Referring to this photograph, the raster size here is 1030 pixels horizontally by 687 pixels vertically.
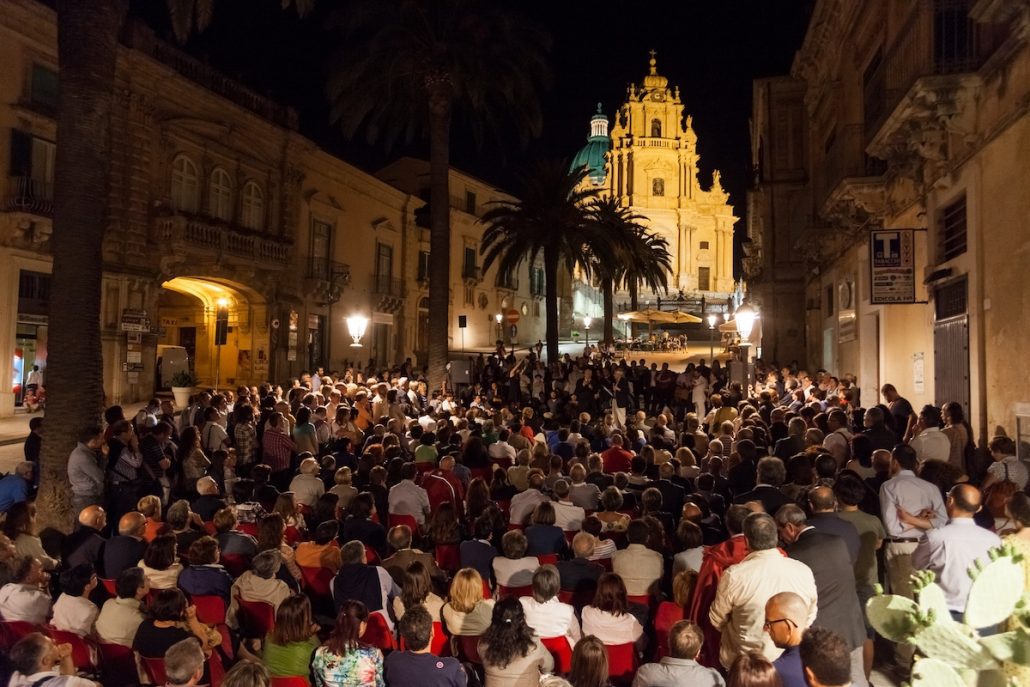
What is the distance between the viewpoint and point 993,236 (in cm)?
1101

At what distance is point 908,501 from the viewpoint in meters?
6.49

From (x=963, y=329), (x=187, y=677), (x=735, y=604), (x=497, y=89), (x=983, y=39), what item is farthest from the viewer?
(x=497, y=89)

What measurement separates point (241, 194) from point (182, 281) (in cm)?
406

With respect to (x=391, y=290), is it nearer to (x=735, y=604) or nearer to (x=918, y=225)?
(x=918, y=225)

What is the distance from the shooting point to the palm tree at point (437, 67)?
19.8 m

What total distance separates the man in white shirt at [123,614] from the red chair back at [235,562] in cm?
145

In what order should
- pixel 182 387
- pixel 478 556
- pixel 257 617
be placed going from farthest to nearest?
pixel 182 387 < pixel 478 556 < pixel 257 617

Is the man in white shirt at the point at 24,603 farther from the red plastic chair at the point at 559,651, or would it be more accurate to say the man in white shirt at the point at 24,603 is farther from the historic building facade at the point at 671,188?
the historic building facade at the point at 671,188

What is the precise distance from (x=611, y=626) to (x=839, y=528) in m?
1.81

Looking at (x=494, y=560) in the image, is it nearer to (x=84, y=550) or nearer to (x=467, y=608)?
(x=467, y=608)

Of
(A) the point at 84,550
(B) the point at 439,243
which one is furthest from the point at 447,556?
(B) the point at 439,243

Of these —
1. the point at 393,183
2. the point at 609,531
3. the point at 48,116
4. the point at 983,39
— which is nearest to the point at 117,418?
the point at 609,531

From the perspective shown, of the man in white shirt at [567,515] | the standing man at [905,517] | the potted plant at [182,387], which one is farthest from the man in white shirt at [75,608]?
the potted plant at [182,387]

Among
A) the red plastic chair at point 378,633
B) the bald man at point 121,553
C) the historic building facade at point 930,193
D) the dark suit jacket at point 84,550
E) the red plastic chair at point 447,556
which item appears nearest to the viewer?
the red plastic chair at point 378,633
